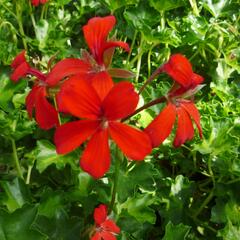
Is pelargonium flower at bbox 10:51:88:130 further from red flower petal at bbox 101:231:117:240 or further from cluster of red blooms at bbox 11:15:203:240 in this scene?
red flower petal at bbox 101:231:117:240

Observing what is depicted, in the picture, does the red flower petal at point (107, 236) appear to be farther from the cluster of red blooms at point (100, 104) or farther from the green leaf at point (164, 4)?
the green leaf at point (164, 4)

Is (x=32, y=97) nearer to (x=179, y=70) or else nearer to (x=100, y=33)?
(x=100, y=33)

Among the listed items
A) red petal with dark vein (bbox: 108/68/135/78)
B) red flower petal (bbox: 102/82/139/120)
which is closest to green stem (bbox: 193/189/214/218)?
red petal with dark vein (bbox: 108/68/135/78)

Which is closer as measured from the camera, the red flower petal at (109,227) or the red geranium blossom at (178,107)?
the red geranium blossom at (178,107)

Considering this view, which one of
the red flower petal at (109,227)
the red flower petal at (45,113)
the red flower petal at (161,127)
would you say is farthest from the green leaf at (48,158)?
the red flower petal at (161,127)

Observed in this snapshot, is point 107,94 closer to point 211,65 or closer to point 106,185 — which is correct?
point 106,185

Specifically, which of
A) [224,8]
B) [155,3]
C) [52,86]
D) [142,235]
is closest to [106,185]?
[142,235]
